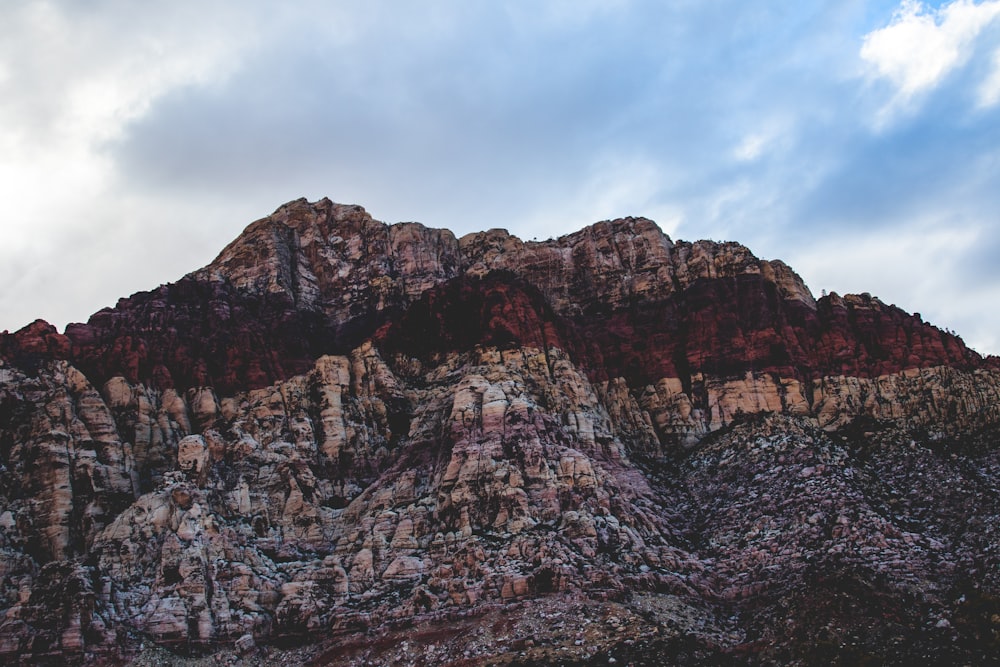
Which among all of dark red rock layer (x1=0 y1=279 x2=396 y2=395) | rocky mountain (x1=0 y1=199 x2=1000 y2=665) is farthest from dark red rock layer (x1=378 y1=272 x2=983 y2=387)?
dark red rock layer (x1=0 y1=279 x2=396 y2=395)

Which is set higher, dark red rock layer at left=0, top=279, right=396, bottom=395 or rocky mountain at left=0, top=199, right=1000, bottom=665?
dark red rock layer at left=0, top=279, right=396, bottom=395

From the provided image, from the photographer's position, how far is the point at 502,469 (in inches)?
2968

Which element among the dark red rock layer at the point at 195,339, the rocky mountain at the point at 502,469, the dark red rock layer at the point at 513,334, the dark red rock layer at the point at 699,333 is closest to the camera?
the rocky mountain at the point at 502,469

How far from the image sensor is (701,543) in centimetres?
7456

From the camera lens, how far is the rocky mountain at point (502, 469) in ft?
205

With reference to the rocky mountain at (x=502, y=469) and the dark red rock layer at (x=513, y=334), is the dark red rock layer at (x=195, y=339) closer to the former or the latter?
the dark red rock layer at (x=513, y=334)

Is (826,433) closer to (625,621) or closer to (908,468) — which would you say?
(908,468)

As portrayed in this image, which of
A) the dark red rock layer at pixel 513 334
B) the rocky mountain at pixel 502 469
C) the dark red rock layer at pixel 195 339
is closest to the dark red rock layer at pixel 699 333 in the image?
the dark red rock layer at pixel 513 334

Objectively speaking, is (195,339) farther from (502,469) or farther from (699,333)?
(699,333)

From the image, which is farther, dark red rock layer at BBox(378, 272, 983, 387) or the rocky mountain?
dark red rock layer at BBox(378, 272, 983, 387)

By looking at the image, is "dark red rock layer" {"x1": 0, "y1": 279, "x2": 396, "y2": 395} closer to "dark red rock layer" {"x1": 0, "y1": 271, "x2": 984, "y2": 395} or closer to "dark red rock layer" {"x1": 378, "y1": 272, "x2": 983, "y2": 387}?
"dark red rock layer" {"x1": 0, "y1": 271, "x2": 984, "y2": 395}

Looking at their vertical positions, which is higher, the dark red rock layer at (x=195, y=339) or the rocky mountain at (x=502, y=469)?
the dark red rock layer at (x=195, y=339)

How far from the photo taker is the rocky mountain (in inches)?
2454

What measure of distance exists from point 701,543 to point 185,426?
52.2 metres
